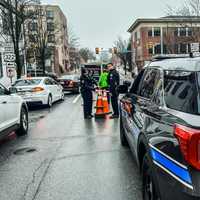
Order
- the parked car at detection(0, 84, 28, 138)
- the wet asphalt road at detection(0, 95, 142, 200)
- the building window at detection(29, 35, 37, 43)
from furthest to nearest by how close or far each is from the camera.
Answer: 1. the building window at detection(29, 35, 37, 43)
2. the parked car at detection(0, 84, 28, 138)
3. the wet asphalt road at detection(0, 95, 142, 200)

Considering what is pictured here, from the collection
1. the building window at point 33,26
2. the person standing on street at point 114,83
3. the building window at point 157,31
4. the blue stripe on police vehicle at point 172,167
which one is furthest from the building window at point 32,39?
the building window at point 157,31

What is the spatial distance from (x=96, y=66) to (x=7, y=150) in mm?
30077

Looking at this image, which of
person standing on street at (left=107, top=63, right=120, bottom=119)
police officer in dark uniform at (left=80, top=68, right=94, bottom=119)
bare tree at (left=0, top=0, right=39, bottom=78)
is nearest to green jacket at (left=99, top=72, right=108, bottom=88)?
A: police officer in dark uniform at (left=80, top=68, right=94, bottom=119)

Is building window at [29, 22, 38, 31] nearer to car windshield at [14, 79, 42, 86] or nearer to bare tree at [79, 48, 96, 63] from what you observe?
car windshield at [14, 79, 42, 86]

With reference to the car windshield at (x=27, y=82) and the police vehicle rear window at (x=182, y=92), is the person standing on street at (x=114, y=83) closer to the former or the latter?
the car windshield at (x=27, y=82)

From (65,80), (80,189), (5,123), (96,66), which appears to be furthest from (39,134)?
(96,66)

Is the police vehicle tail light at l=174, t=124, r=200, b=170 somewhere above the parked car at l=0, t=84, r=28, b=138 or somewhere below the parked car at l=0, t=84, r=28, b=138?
above

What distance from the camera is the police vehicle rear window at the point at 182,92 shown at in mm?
2826

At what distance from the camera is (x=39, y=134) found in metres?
9.06

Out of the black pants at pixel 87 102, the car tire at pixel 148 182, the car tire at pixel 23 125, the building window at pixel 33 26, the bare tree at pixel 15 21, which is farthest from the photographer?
the building window at pixel 33 26

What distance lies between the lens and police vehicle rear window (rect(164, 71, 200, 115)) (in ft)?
9.27

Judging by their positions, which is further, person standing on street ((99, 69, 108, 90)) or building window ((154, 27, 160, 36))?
building window ((154, 27, 160, 36))

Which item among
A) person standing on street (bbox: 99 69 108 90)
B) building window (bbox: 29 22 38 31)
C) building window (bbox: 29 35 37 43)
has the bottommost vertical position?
person standing on street (bbox: 99 69 108 90)

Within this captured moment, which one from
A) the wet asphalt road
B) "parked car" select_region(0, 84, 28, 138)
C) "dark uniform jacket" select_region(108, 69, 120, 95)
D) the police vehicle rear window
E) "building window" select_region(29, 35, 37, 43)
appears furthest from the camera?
"building window" select_region(29, 35, 37, 43)
